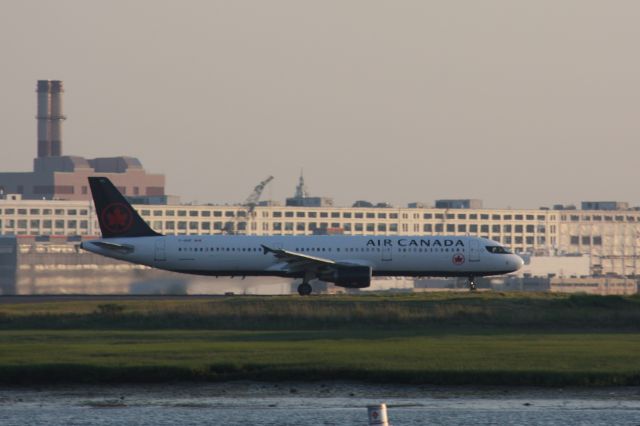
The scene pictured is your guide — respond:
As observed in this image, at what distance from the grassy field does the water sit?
3.59 ft

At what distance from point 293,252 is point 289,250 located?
0.51m

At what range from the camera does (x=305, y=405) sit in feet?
125

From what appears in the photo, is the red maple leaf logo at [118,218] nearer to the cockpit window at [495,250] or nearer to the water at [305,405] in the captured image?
the cockpit window at [495,250]

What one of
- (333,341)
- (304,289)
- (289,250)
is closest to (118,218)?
(289,250)

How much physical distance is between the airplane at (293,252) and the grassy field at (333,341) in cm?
1238

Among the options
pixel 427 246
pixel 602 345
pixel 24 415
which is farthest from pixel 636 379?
pixel 427 246

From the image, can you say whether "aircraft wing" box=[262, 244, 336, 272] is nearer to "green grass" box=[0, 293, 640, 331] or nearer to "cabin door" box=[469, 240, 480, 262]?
"cabin door" box=[469, 240, 480, 262]

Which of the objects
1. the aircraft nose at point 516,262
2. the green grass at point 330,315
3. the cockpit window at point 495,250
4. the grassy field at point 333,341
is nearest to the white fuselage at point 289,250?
the cockpit window at point 495,250

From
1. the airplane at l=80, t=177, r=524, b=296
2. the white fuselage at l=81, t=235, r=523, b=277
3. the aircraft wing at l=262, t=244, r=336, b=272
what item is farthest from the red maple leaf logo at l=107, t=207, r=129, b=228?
the aircraft wing at l=262, t=244, r=336, b=272

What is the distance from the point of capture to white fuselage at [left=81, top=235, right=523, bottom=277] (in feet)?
277

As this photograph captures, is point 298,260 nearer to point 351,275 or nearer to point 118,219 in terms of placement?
point 351,275

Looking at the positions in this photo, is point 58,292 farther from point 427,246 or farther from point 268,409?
point 268,409

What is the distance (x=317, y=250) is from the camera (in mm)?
85125

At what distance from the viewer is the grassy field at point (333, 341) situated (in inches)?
1670
